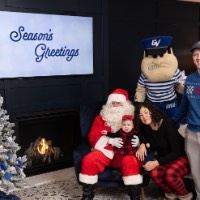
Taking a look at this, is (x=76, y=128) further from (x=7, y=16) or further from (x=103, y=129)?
(x=7, y=16)

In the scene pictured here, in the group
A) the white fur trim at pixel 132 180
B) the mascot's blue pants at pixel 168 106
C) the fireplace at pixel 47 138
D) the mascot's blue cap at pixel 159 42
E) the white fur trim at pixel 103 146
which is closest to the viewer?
the white fur trim at pixel 132 180

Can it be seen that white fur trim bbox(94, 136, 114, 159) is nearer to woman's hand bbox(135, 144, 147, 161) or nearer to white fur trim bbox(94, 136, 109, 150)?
white fur trim bbox(94, 136, 109, 150)

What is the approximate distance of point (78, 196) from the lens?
286 cm

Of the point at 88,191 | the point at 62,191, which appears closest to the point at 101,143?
the point at 88,191

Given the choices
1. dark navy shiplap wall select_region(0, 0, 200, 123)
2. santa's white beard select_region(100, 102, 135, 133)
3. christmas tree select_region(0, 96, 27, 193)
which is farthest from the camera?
dark navy shiplap wall select_region(0, 0, 200, 123)

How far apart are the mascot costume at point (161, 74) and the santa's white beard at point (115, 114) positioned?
0.34 m

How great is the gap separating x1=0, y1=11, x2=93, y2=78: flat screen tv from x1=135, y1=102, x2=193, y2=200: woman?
41.6 inches

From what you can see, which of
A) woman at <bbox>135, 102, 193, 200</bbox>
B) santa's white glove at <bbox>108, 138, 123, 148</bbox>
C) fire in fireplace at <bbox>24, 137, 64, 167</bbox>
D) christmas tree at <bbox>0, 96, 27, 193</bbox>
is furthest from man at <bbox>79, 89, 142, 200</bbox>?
fire in fireplace at <bbox>24, 137, 64, 167</bbox>

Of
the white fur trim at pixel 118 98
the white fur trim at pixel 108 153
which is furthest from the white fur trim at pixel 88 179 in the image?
the white fur trim at pixel 118 98

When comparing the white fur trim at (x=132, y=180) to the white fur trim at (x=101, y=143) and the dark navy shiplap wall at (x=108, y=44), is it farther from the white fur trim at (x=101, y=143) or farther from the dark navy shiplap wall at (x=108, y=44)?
the dark navy shiplap wall at (x=108, y=44)

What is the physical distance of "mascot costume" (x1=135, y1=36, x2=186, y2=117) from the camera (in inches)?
116

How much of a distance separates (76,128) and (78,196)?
3.14 feet

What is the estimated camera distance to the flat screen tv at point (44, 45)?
298 cm

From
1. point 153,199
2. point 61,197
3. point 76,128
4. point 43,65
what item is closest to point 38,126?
point 76,128
